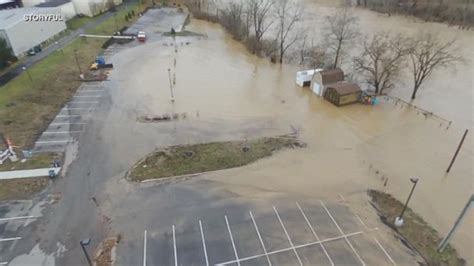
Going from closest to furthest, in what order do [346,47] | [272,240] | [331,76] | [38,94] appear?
1. [272,240]
2. [38,94]
3. [331,76]
4. [346,47]

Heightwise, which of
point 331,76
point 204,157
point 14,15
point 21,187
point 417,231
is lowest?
point 417,231

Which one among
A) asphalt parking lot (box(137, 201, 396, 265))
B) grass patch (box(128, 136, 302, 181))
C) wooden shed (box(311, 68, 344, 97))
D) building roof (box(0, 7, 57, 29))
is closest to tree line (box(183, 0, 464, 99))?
wooden shed (box(311, 68, 344, 97))

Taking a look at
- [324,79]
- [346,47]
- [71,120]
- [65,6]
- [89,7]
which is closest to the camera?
[71,120]

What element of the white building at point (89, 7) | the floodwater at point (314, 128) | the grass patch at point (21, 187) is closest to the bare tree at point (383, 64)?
the floodwater at point (314, 128)

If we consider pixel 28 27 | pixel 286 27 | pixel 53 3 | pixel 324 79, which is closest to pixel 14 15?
pixel 28 27

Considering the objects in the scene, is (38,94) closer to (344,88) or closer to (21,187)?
(21,187)

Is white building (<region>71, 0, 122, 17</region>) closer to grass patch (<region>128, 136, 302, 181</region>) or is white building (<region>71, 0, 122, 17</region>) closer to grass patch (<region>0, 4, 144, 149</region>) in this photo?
grass patch (<region>0, 4, 144, 149</region>)

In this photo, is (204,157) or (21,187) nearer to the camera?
(21,187)
